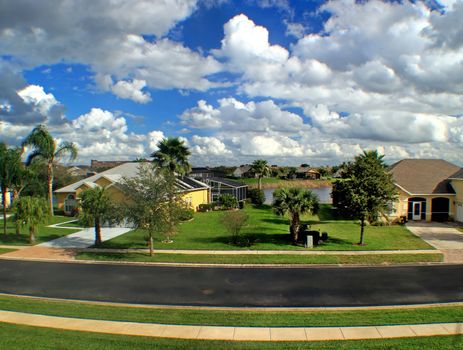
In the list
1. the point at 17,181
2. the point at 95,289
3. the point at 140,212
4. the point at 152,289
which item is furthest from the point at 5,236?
the point at 152,289

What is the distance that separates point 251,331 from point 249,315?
1456mm

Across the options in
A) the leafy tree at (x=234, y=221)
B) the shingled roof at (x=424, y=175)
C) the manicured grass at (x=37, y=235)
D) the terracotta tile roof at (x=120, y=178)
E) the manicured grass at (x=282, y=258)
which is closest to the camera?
the manicured grass at (x=282, y=258)

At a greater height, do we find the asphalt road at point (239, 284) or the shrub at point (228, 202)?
the shrub at point (228, 202)

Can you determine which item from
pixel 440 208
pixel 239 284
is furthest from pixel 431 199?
pixel 239 284

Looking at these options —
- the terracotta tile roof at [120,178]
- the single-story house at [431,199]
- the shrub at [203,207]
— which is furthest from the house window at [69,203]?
the single-story house at [431,199]

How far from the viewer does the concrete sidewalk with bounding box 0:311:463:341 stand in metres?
10.3

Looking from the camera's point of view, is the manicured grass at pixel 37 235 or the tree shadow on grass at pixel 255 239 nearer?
the tree shadow on grass at pixel 255 239

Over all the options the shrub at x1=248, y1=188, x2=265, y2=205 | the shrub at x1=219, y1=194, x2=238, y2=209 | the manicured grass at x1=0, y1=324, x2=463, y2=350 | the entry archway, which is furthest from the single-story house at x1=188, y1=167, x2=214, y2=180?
the manicured grass at x1=0, y1=324, x2=463, y2=350

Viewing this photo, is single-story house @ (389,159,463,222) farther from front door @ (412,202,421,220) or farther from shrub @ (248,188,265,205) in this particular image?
shrub @ (248,188,265,205)

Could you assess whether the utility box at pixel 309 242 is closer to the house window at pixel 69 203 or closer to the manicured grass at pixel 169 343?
the manicured grass at pixel 169 343

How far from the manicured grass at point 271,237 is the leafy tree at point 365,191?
2.36 meters

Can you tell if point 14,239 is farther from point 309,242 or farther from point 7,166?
point 309,242

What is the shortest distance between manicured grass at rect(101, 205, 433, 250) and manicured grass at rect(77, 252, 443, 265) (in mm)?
2109

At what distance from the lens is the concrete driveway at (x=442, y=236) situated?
22047 millimetres
